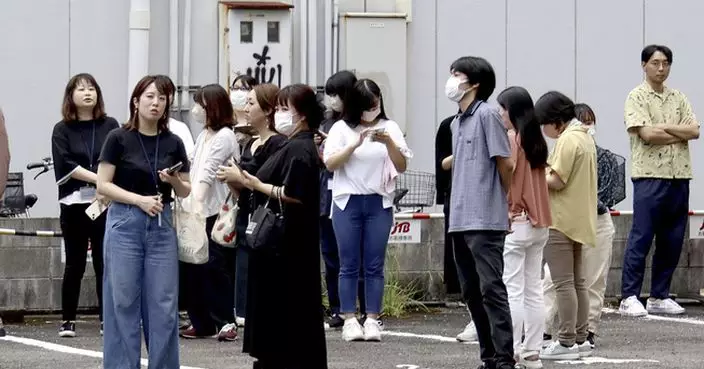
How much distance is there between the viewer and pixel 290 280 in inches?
364

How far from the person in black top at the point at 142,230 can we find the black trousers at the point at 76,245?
3207 mm

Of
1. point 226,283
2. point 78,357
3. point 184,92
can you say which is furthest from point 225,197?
point 184,92

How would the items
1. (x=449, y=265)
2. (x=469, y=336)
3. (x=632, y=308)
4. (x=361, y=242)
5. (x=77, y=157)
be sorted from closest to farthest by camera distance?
(x=469, y=336) → (x=361, y=242) → (x=77, y=157) → (x=449, y=265) → (x=632, y=308)

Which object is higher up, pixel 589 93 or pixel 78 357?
pixel 589 93

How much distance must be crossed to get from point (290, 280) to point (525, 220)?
1699 mm

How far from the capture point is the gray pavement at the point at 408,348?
10.6m

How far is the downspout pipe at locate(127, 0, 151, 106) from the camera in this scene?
1656 cm

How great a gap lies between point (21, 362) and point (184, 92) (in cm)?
630

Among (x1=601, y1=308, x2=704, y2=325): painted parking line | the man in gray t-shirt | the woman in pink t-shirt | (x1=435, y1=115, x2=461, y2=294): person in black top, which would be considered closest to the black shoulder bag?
the man in gray t-shirt

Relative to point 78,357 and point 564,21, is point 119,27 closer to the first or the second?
point 564,21

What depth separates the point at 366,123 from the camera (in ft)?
39.5

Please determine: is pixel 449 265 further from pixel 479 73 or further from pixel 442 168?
pixel 479 73

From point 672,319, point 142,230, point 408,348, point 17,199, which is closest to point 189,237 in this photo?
point 142,230

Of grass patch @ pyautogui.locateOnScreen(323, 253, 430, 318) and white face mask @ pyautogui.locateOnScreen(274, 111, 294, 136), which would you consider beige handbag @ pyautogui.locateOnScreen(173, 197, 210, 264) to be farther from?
grass patch @ pyautogui.locateOnScreen(323, 253, 430, 318)
